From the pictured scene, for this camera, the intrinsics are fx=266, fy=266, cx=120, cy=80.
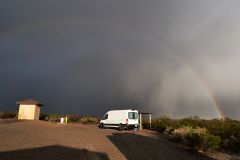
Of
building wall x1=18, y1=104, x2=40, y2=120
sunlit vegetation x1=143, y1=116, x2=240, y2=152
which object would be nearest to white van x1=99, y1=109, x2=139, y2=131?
sunlit vegetation x1=143, y1=116, x2=240, y2=152

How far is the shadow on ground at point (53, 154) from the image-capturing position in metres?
11.9

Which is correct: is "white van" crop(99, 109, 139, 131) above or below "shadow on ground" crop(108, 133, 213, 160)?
above

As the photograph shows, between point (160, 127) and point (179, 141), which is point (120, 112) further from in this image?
point (179, 141)

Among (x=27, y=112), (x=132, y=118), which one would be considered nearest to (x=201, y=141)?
(x=132, y=118)

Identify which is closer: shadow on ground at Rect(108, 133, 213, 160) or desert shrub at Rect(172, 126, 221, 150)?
shadow on ground at Rect(108, 133, 213, 160)

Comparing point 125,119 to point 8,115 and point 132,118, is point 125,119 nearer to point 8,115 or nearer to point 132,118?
point 132,118

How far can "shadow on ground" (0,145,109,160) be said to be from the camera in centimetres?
1186

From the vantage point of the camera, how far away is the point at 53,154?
42.4ft

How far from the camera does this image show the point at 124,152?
15.8 m

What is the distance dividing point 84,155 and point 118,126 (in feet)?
→ 67.1

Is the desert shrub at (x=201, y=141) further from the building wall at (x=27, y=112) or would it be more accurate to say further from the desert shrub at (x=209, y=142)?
the building wall at (x=27, y=112)

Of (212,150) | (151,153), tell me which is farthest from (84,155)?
(212,150)

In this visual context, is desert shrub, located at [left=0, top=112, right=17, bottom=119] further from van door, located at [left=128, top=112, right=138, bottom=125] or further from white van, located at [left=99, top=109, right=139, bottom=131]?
van door, located at [left=128, top=112, right=138, bottom=125]

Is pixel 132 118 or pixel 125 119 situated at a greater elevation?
pixel 132 118
